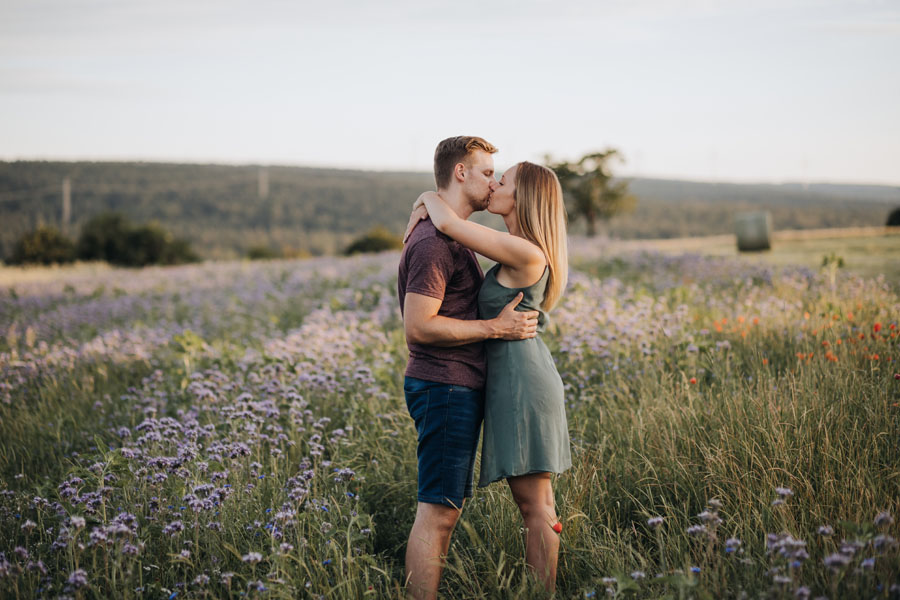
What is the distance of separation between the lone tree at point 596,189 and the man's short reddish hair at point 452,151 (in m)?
25.8

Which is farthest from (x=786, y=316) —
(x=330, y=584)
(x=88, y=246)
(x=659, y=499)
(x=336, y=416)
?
(x=88, y=246)

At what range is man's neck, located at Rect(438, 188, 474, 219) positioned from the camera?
3.17 metres

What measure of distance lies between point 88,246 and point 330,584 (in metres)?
Answer: 37.5

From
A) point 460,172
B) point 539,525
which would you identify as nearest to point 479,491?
point 539,525

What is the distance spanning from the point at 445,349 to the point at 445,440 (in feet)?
1.37

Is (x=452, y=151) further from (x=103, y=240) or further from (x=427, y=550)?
(x=103, y=240)

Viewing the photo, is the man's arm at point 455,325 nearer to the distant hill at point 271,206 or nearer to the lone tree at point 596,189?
the lone tree at point 596,189

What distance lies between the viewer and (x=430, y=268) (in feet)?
9.82

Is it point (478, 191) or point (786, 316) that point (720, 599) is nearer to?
point (478, 191)

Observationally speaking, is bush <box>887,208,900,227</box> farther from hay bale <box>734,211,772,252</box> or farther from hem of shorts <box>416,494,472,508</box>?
hem of shorts <box>416,494,472,508</box>

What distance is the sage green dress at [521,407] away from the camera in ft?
9.96

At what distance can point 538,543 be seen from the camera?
309cm

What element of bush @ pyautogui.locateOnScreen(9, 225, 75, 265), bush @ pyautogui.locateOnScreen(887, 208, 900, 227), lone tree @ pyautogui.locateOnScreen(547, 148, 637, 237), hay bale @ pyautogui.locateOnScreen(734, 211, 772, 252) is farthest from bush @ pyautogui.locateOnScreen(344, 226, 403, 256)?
bush @ pyautogui.locateOnScreen(887, 208, 900, 227)

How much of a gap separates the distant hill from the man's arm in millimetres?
45679
